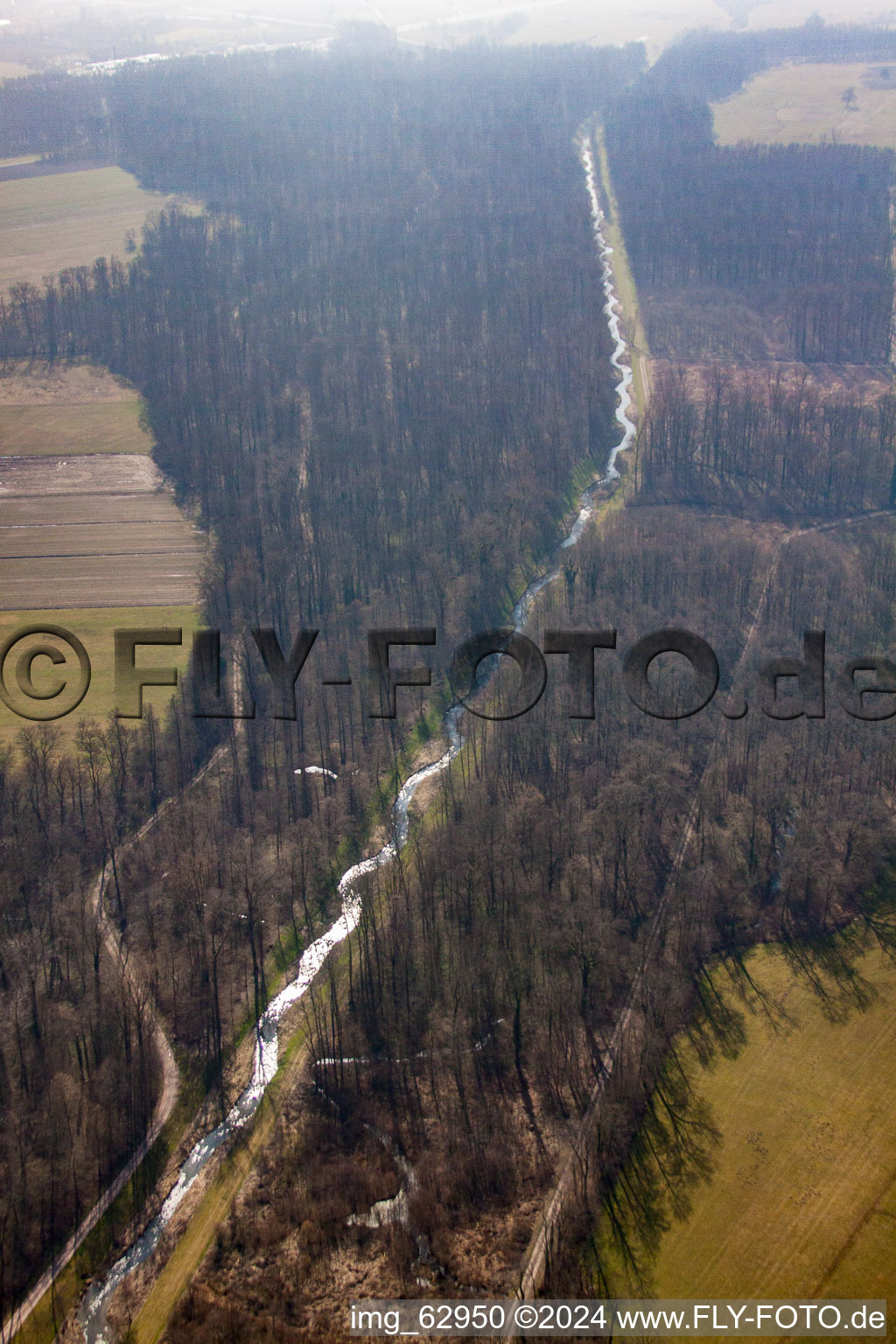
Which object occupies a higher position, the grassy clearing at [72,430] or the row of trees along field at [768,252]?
the row of trees along field at [768,252]

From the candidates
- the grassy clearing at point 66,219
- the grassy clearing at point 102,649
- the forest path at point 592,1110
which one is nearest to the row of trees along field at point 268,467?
the grassy clearing at point 102,649

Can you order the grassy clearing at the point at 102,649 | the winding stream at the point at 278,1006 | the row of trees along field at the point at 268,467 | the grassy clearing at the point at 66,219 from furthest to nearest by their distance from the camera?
1. the grassy clearing at the point at 66,219
2. the grassy clearing at the point at 102,649
3. the row of trees along field at the point at 268,467
4. the winding stream at the point at 278,1006

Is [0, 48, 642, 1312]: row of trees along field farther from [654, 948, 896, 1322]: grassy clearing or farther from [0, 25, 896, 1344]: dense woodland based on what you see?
[654, 948, 896, 1322]: grassy clearing

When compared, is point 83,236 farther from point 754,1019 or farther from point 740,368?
point 754,1019

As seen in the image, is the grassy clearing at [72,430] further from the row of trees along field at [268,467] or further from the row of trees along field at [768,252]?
the row of trees along field at [768,252]

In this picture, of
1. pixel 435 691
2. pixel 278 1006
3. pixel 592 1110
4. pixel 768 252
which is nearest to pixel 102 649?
pixel 435 691

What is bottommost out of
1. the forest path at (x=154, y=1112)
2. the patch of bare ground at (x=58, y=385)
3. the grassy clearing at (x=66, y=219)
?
the forest path at (x=154, y=1112)

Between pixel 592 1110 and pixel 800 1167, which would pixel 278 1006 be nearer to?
pixel 592 1110
